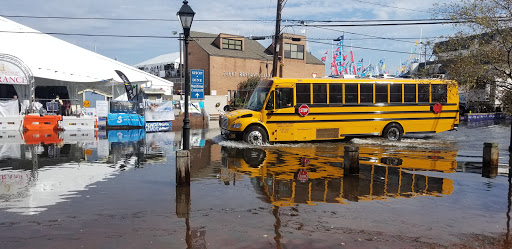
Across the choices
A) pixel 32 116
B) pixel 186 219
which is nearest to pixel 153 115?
pixel 32 116

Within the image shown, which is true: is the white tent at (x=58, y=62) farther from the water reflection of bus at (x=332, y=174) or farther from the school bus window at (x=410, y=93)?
the school bus window at (x=410, y=93)

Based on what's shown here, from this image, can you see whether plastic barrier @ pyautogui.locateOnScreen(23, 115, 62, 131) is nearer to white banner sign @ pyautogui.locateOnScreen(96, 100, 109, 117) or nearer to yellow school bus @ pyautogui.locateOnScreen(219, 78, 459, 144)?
white banner sign @ pyautogui.locateOnScreen(96, 100, 109, 117)

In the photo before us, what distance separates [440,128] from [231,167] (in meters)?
11.4

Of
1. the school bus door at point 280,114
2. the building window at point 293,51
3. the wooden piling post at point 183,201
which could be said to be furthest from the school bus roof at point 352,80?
the building window at point 293,51

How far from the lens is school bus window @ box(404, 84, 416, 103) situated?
17.2m

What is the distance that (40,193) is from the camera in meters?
7.78

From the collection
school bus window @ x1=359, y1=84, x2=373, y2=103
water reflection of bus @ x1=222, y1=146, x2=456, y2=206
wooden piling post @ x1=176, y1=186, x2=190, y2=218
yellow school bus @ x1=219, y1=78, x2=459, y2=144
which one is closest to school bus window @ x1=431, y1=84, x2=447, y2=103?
yellow school bus @ x1=219, y1=78, x2=459, y2=144

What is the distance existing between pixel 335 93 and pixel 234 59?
34.0 meters

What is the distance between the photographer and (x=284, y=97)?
1553 centimetres

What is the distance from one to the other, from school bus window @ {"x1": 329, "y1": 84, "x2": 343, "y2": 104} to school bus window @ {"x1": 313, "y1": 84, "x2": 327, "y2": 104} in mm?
269

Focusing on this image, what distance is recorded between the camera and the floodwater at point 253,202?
5410 millimetres

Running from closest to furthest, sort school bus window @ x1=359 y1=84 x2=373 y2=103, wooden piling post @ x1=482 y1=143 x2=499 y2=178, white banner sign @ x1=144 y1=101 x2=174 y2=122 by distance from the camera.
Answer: wooden piling post @ x1=482 y1=143 x2=499 y2=178 → school bus window @ x1=359 y1=84 x2=373 y2=103 → white banner sign @ x1=144 y1=101 x2=174 y2=122

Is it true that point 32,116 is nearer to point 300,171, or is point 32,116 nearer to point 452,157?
point 300,171

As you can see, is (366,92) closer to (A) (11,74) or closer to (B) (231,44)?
(A) (11,74)
